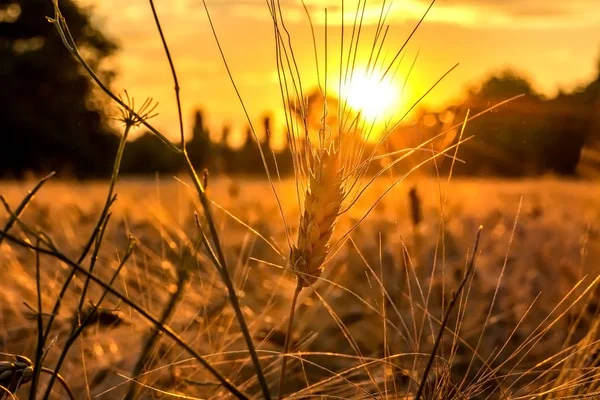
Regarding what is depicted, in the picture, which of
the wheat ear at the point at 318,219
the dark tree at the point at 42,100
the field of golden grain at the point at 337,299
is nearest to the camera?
the wheat ear at the point at 318,219

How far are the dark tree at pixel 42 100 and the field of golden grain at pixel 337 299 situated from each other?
16679mm

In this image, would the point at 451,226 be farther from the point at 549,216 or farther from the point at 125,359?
the point at 125,359

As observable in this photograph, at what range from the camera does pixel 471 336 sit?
78.7 inches

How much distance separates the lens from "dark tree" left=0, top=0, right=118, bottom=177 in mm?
19172

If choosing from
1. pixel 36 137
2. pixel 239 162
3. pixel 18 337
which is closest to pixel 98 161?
pixel 36 137

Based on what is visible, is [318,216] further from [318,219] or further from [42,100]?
[42,100]

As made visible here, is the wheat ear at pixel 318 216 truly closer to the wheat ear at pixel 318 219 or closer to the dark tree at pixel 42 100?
the wheat ear at pixel 318 219

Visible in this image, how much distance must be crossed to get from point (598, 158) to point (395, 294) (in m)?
0.70

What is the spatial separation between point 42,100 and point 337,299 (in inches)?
751

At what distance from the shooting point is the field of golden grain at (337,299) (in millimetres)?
1166

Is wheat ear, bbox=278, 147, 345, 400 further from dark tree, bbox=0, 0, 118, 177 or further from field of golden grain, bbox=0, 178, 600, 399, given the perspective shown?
dark tree, bbox=0, 0, 118, 177

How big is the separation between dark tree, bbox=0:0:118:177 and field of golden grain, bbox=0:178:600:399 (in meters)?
16.7

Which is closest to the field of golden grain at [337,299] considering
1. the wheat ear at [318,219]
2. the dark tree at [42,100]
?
the wheat ear at [318,219]

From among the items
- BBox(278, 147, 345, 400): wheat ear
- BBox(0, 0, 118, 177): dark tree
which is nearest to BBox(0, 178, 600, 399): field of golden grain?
BBox(278, 147, 345, 400): wheat ear
